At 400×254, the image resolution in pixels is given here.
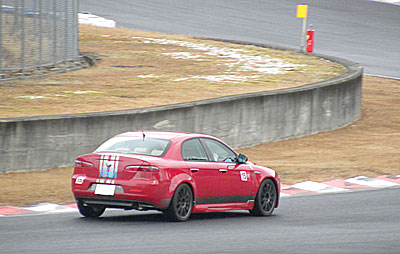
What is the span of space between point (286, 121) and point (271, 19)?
23907mm

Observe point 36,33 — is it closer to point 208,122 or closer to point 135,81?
point 135,81

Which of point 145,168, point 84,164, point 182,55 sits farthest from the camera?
point 182,55

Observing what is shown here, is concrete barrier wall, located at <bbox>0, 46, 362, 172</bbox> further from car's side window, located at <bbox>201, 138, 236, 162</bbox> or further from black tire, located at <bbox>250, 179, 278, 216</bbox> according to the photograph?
black tire, located at <bbox>250, 179, 278, 216</bbox>

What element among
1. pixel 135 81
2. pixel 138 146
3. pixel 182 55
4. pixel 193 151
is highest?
pixel 138 146

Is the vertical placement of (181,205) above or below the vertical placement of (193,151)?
below

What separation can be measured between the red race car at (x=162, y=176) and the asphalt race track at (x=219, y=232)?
254mm

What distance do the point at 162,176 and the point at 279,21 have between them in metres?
35.1

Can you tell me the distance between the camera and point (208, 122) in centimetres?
1925

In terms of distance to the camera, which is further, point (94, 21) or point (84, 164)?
point (94, 21)

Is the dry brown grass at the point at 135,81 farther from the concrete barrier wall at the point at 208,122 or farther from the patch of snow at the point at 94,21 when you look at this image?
the patch of snow at the point at 94,21

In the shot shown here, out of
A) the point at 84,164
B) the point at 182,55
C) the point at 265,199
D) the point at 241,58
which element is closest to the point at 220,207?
the point at 265,199

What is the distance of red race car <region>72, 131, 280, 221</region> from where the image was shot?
10422 millimetres

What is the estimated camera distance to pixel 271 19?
148 feet

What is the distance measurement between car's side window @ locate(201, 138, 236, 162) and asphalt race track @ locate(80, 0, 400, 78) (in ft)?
81.8
